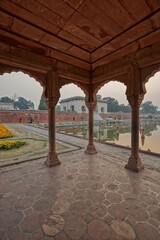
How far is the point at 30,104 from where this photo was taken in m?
66.7

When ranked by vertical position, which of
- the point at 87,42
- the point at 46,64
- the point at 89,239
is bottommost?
the point at 89,239

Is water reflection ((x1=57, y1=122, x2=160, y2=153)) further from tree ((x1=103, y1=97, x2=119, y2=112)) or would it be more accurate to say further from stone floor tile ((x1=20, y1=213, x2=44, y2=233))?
tree ((x1=103, y1=97, x2=119, y2=112))

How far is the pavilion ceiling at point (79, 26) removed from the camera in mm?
2371

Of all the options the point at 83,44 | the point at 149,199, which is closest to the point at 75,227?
the point at 149,199

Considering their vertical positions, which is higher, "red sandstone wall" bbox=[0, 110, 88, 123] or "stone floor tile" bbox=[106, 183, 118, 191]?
"red sandstone wall" bbox=[0, 110, 88, 123]

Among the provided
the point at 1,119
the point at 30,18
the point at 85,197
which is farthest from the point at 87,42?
the point at 1,119

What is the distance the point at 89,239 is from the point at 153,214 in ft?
4.27

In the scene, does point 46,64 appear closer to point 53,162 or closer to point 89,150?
point 53,162

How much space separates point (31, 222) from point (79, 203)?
0.96 meters

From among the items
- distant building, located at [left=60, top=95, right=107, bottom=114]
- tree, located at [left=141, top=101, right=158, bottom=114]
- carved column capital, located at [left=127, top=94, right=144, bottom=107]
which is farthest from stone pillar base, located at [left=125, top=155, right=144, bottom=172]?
tree, located at [left=141, top=101, right=158, bottom=114]

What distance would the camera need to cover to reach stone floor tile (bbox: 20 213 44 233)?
2160 millimetres

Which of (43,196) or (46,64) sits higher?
(46,64)

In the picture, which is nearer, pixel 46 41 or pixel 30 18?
pixel 30 18

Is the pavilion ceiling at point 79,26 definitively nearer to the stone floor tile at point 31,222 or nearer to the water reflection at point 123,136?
the stone floor tile at point 31,222
